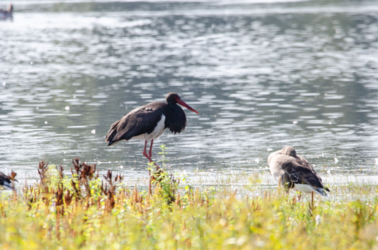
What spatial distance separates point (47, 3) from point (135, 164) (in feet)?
245

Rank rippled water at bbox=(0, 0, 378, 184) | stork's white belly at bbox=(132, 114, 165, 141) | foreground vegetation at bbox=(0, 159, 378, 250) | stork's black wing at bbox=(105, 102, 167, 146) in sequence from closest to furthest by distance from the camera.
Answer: foreground vegetation at bbox=(0, 159, 378, 250) < stork's black wing at bbox=(105, 102, 167, 146) < stork's white belly at bbox=(132, 114, 165, 141) < rippled water at bbox=(0, 0, 378, 184)

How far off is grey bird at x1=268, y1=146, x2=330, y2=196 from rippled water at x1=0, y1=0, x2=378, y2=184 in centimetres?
247

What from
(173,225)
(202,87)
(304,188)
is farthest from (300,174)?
(202,87)

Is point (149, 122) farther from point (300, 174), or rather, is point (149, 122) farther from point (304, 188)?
point (304, 188)

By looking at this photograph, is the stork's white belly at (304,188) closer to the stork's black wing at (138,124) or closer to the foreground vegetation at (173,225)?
the foreground vegetation at (173,225)

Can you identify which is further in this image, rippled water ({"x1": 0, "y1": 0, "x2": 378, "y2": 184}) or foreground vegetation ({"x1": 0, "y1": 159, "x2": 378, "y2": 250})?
rippled water ({"x1": 0, "y1": 0, "x2": 378, "y2": 184})

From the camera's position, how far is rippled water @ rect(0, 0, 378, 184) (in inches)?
544

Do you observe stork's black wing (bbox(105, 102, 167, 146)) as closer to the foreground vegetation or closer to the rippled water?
the rippled water

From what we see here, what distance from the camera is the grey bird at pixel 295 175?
880cm

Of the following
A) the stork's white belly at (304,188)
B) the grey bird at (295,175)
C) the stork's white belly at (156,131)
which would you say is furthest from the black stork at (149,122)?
the stork's white belly at (304,188)

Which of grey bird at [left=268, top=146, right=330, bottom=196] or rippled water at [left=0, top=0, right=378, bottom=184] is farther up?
grey bird at [left=268, top=146, right=330, bottom=196]

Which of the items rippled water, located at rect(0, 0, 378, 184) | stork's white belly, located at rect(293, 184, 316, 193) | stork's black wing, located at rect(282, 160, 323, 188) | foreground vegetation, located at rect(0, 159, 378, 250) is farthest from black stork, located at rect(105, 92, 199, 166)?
stork's white belly, located at rect(293, 184, 316, 193)

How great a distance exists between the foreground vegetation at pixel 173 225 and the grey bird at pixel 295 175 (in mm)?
325

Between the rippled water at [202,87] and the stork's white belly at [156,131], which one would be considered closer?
the stork's white belly at [156,131]
